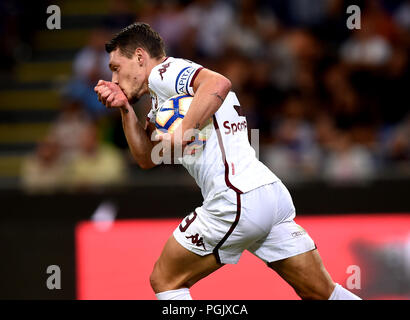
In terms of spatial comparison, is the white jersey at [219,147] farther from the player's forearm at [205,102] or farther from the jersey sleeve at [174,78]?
the player's forearm at [205,102]

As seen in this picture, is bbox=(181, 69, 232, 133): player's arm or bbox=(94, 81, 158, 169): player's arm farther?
bbox=(94, 81, 158, 169): player's arm

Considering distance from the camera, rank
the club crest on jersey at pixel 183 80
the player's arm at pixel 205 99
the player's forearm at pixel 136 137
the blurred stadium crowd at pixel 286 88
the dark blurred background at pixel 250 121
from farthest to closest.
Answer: the blurred stadium crowd at pixel 286 88 < the dark blurred background at pixel 250 121 < the player's forearm at pixel 136 137 < the club crest on jersey at pixel 183 80 < the player's arm at pixel 205 99

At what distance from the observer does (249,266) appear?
5797mm

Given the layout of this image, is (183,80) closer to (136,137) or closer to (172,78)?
(172,78)

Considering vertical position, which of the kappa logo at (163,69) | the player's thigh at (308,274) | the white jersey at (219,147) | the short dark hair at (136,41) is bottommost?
the player's thigh at (308,274)

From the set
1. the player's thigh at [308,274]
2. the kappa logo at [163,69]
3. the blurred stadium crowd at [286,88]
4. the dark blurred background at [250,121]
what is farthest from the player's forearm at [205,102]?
the blurred stadium crowd at [286,88]

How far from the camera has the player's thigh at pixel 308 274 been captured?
11.6 ft

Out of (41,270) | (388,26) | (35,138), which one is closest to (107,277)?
(41,270)

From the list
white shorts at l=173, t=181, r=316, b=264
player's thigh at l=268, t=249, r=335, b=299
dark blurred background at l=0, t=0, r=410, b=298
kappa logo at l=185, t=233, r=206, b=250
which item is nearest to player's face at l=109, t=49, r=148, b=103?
white shorts at l=173, t=181, r=316, b=264

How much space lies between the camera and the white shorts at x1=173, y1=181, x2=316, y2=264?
3404mm

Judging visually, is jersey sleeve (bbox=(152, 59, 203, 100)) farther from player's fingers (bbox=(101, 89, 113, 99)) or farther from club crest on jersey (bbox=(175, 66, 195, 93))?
player's fingers (bbox=(101, 89, 113, 99))

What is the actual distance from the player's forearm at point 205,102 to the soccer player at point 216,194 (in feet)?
0.08

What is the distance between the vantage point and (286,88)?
7.74 m

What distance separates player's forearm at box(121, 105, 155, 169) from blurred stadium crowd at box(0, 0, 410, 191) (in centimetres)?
352
